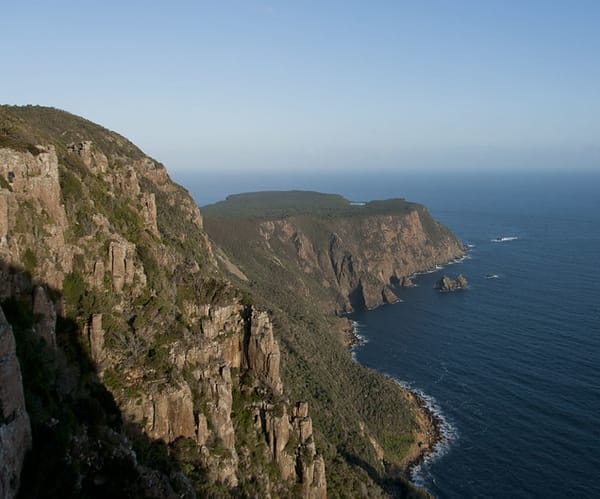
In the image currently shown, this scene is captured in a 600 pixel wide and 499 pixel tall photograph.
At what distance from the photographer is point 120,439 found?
121 ft

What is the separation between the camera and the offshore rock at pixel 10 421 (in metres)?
24.3

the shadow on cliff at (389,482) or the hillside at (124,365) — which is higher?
the hillside at (124,365)

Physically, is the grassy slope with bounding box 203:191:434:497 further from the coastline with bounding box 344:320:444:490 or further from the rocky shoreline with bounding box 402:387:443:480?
the rocky shoreline with bounding box 402:387:443:480

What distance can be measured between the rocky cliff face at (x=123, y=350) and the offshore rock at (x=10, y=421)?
0.27 feet

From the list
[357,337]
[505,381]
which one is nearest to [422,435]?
[505,381]

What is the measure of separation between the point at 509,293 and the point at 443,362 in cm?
7364

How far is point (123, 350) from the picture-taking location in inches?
1959

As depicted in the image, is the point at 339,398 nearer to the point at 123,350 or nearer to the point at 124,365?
the point at 123,350

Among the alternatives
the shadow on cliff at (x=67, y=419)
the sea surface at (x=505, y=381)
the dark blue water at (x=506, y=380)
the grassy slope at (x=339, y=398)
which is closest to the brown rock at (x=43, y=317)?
the shadow on cliff at (x=67, y=419)

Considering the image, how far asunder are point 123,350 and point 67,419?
16925mm

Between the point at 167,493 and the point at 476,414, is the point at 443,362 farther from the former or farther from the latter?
the point at 167,493

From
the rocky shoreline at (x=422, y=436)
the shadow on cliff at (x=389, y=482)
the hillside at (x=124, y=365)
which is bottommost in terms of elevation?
the rocky shoreline at (x=422, y=436)

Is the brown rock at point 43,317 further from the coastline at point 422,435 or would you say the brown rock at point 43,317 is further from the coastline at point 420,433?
the coastline at point 422,435

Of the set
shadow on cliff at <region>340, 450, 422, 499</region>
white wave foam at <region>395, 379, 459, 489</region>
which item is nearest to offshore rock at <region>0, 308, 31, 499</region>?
shadow on cliff at <region>340, 450, 422, 499</region>
